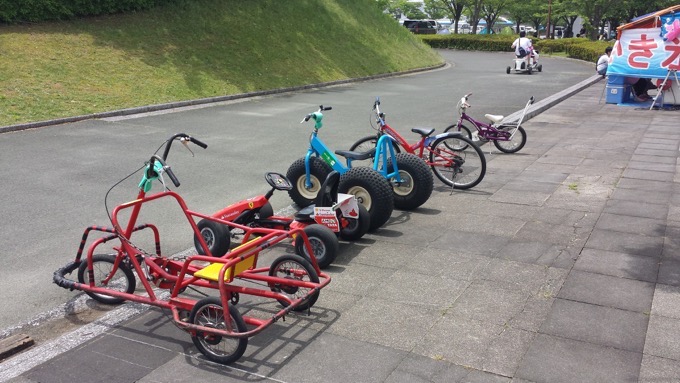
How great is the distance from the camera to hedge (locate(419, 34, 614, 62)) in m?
38.8

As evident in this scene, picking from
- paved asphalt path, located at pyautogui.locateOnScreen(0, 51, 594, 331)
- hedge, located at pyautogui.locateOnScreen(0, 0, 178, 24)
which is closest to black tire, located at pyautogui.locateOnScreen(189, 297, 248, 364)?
paved asphalt path, located at pyautogui.locateOnScreen(0, 51, 594, 331)

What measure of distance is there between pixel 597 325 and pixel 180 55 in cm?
1832

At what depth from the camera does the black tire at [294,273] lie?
5230mm

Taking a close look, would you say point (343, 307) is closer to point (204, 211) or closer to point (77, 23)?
point (204, 211)

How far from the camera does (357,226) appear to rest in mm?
6910

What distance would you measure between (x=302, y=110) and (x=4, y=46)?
8435mm

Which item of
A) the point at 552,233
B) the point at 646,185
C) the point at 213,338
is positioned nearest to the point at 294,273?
the point at 213,338

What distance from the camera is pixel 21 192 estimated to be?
904 cm

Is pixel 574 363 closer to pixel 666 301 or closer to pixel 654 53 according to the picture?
pixel 666 301

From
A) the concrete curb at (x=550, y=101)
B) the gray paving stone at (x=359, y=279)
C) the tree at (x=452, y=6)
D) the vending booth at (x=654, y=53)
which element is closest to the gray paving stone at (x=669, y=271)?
the gray paving stone at (x=359, y=279)

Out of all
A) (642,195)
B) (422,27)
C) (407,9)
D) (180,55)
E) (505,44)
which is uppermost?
(407,9)

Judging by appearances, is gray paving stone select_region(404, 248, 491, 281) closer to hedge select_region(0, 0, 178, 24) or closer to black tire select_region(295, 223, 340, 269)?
black tire select_region(295, 223, 340, 269)

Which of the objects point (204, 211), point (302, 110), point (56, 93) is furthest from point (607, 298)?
point (56, 93)

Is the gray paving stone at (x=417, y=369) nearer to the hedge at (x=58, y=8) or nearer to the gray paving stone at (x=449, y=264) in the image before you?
the gray paving stone at (x=449, y=264)
